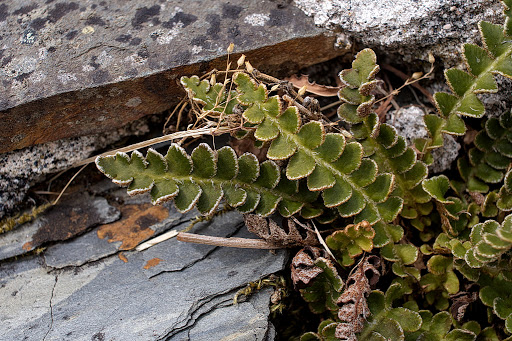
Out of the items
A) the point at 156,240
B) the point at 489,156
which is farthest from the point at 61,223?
the point at 489,156

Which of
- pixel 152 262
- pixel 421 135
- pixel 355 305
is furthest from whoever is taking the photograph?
pixel 421 135

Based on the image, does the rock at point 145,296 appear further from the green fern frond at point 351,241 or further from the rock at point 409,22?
the rock at point 409,22

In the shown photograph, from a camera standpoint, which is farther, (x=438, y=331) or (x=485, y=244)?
(x=438, y=331)

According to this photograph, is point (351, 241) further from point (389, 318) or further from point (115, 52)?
point (115, 52)

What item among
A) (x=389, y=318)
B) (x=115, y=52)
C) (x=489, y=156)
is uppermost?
(x=115, y=52)

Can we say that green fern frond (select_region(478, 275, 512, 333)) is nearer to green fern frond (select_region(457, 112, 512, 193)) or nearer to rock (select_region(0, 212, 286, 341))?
green fern frond (select_region(457, 112, 512, 193))

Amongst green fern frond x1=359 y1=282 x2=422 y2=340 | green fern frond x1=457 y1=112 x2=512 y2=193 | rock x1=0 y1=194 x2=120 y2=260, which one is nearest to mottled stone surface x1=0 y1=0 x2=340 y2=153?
rock x1=0 y1=194 x2=120 y2=260
